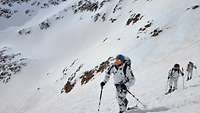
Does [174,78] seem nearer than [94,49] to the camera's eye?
Yes

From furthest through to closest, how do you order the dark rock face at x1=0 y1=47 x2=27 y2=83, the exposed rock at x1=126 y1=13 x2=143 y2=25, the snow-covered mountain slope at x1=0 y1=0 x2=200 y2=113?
the dark rock face at x1=0 y1=47 x2=27 y2=83, the exposed rock at x1=126 y1=13 x2=143 y2=25, the snow-covered mountain slope at x1=0 y1=0 x2=200 y2=113

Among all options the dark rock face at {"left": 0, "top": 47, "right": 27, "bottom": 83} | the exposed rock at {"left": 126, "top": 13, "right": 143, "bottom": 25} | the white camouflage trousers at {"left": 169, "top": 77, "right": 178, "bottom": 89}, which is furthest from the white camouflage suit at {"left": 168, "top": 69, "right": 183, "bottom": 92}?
the dark rock face at {"left": 0, "top": 47, "right": 27, "bottom": 83}

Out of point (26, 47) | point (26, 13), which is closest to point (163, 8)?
point (26, 47)

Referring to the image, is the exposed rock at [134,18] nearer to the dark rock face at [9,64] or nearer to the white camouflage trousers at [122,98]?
the dark rock face at [9,64]

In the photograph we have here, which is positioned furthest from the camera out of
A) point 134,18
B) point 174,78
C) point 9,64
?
point 9,64

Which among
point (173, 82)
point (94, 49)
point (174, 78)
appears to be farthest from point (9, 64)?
point (173, 82)

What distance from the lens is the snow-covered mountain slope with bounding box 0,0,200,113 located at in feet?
74.2

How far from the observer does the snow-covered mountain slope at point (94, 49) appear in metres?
22.6

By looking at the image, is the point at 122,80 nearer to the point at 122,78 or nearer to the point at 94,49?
the point at 122,78

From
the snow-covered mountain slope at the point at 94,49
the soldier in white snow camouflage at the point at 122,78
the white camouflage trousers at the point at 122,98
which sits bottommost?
the white camouflage trousers at the point at 122,98

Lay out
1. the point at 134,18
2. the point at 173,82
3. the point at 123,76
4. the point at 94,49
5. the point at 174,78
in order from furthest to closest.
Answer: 1. the point at 94,49
2. the point at 134,18
3. the point at 174,78
4. the point at 173,82
5. the point at 123,76

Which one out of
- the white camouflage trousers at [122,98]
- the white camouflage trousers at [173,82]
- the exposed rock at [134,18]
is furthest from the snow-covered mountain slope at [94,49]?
the white camouflage trousers at [122,98]

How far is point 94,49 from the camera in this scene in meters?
62.7

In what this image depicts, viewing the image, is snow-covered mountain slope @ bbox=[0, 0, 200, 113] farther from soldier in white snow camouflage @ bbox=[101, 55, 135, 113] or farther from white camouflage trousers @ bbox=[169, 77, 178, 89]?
soldier in white snow camouflage @ bbox=[101, 55, 135, 113]
